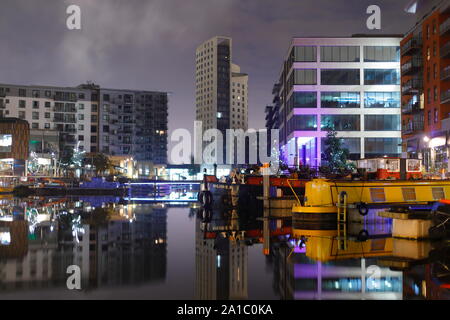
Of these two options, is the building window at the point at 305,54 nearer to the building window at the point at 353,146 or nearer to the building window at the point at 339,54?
the building window at the point at 339,54

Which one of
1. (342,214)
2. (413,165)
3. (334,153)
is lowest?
(342,214)

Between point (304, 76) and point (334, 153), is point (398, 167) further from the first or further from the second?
point (304, 76)

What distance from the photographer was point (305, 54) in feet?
283

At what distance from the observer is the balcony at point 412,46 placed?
6788 centimetres

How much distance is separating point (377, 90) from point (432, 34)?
22.7m

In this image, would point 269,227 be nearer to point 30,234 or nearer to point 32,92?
point 30,234

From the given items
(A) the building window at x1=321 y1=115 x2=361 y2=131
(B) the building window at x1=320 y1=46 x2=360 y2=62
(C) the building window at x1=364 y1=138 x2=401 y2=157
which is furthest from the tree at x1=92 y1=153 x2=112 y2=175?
(C) the building window at x1=364 y1=138 x2=401 y2=157

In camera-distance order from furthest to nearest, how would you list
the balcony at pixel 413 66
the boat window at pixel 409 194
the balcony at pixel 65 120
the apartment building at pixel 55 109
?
the balcony at pixel 65 120
the apartment building at pixel 55 109
the balcony at pixel 413 66
the boat window at pixel 409 194

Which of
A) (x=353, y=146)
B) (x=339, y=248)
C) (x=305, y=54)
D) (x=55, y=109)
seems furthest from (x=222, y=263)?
(x=55, y=109)

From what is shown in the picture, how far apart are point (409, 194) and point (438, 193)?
6.98ft

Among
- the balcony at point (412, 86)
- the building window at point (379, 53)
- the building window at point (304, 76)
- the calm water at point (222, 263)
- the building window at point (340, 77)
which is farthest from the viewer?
the building window at point (304, 76)

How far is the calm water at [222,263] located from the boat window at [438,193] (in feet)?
15.6

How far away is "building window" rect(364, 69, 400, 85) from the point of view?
8544cm

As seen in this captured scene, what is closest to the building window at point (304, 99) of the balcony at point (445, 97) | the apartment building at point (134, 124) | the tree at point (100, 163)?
the balcony at point (445, 97)
